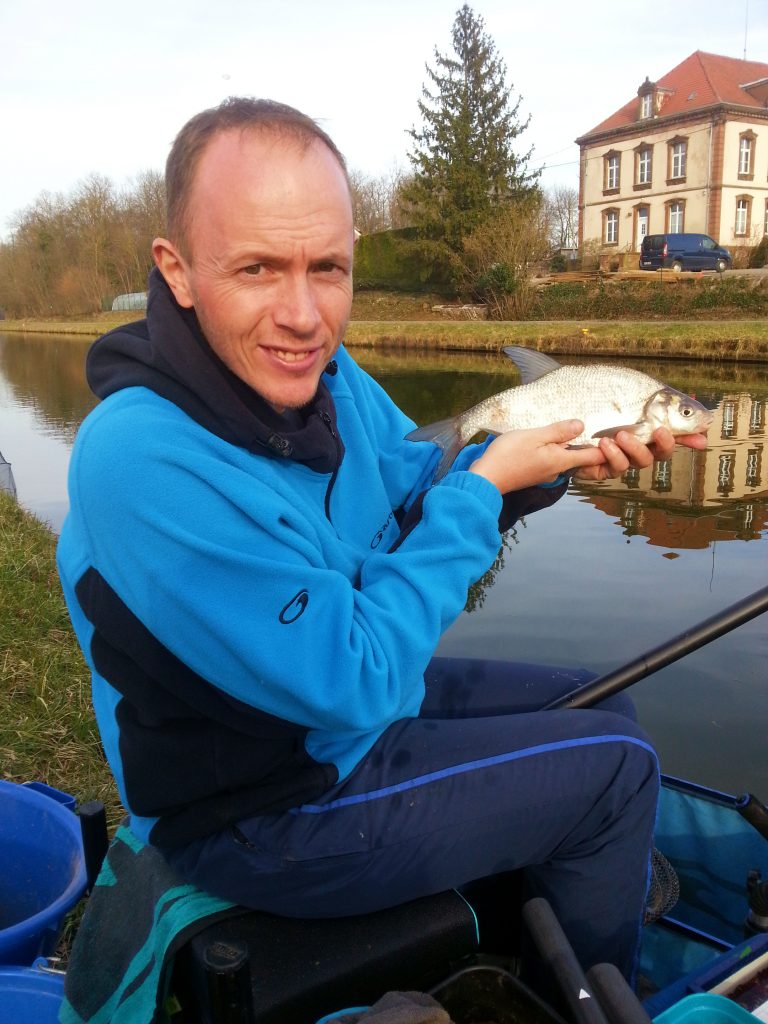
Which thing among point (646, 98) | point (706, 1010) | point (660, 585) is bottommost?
point (660, 585)

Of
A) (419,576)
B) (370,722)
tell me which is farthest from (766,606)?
(370,722)

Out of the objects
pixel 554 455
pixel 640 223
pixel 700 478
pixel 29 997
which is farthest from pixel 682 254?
pixel 29 997

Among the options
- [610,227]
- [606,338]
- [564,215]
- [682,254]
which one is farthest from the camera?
[564,215]

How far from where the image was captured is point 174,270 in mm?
1746

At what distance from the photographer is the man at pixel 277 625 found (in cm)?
148

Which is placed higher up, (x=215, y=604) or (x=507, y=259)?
(x=507, y=259)

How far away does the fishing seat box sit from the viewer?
4.87 ft

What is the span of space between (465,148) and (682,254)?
11.2 m

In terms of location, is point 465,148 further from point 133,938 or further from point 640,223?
point 133,938

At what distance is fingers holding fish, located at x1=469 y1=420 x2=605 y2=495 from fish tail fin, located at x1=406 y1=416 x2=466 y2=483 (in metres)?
0.35

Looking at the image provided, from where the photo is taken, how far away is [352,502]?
206 cm

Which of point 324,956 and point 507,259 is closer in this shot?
point 324,956

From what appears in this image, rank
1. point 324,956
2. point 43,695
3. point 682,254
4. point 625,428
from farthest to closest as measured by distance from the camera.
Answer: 1. point 682,254
2. point 43,695
3. point 625,428
4. point 324,956

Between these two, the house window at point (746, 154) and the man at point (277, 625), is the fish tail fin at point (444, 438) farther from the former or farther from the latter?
the house window at point (746, 154)
